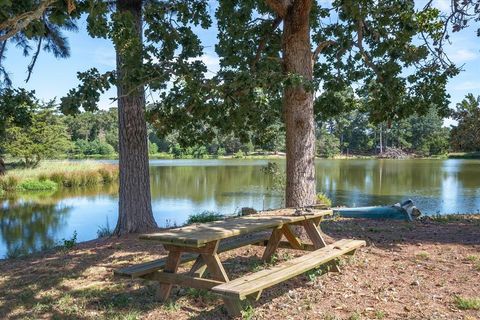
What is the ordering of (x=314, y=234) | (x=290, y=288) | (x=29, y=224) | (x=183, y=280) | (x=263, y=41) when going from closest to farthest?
1. (x=183, y=280)
2. (x=290, y=288)
3. (x=314, y=234)
4. (x=263, y=41)
5. (x=29, y=224)

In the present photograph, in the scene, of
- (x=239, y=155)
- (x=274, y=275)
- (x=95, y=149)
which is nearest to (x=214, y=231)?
(x=274, y=275)

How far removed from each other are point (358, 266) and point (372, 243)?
1212mm

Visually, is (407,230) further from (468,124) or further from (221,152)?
(221,152)

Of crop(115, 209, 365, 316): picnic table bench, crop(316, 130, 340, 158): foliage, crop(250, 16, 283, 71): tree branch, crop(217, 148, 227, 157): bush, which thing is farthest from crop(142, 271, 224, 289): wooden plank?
crop(316, 130, 340, 158): foliage

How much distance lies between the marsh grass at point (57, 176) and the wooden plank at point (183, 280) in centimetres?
2037

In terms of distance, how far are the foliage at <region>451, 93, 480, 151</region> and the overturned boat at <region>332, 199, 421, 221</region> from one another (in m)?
1.42

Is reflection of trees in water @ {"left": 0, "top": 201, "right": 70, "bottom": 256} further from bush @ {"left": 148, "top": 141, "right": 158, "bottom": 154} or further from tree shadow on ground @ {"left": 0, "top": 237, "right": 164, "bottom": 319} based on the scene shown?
bush @ {"left": 148, "top": 141, "right": 158, "bottom": 154}

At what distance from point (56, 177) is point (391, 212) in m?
19.6

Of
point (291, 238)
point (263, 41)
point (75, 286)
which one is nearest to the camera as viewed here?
point (75, 286)

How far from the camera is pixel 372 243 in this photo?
18.6 ft

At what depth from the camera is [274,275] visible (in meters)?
3.27

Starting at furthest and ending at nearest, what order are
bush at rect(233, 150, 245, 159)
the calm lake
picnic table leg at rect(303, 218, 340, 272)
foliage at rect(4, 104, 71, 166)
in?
bush at rect(233, 150, 245, 159) → foliage at rect(4, 104, 71, 166) → the calm lake → picnic table leg at rect(303, 218, 340, 272)

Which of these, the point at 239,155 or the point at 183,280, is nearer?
the point at 183,280

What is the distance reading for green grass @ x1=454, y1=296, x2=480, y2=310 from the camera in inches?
134
